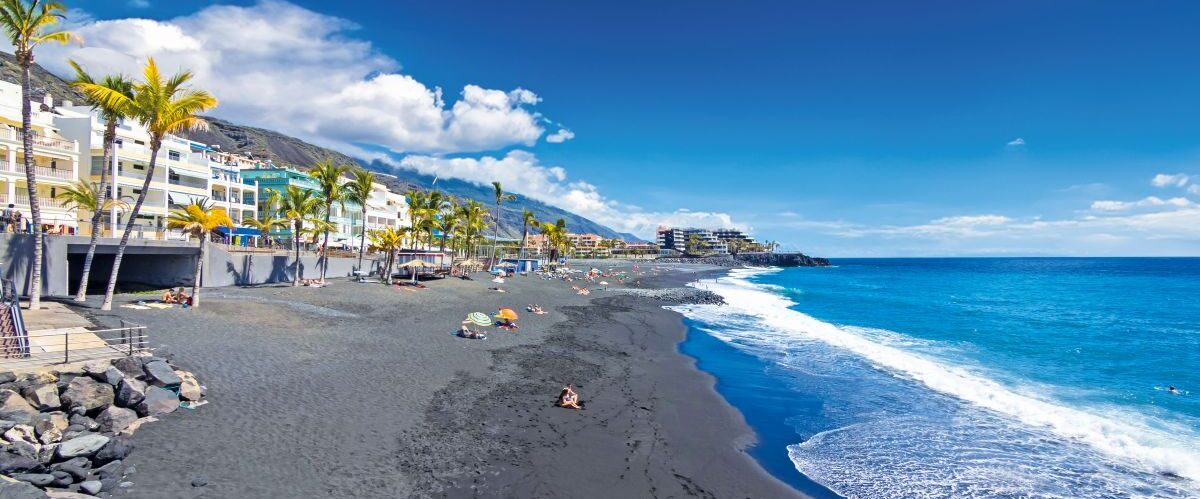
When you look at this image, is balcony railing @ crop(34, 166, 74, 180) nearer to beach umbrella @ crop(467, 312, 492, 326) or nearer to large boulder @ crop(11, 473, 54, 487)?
beach umbrella @ crop(467, 312, 492, 326)

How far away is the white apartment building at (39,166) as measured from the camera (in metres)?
28.4

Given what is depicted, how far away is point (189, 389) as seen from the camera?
37.8 ft

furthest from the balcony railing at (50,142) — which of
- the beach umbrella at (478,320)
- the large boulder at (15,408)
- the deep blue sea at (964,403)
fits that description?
the deep blue sea at (964,403)

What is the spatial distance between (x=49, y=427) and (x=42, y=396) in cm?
104

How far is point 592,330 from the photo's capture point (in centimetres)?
2909

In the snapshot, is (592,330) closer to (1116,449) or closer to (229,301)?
(229,301)

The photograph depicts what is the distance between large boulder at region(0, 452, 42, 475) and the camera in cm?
726

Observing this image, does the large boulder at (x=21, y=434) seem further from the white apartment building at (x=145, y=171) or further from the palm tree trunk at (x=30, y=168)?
the white apartment building at (x=145, y=171)

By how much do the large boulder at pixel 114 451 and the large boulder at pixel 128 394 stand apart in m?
1.35

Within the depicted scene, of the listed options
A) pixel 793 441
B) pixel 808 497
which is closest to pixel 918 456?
pixel 793 441

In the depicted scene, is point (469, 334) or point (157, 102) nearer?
point (157, 102)

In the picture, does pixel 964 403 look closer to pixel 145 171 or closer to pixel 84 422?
pixel 84 422

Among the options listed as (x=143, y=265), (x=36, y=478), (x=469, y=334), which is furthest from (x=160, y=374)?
(x=143, y=265)

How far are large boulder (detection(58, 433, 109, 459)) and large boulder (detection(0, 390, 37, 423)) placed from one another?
90 cm
